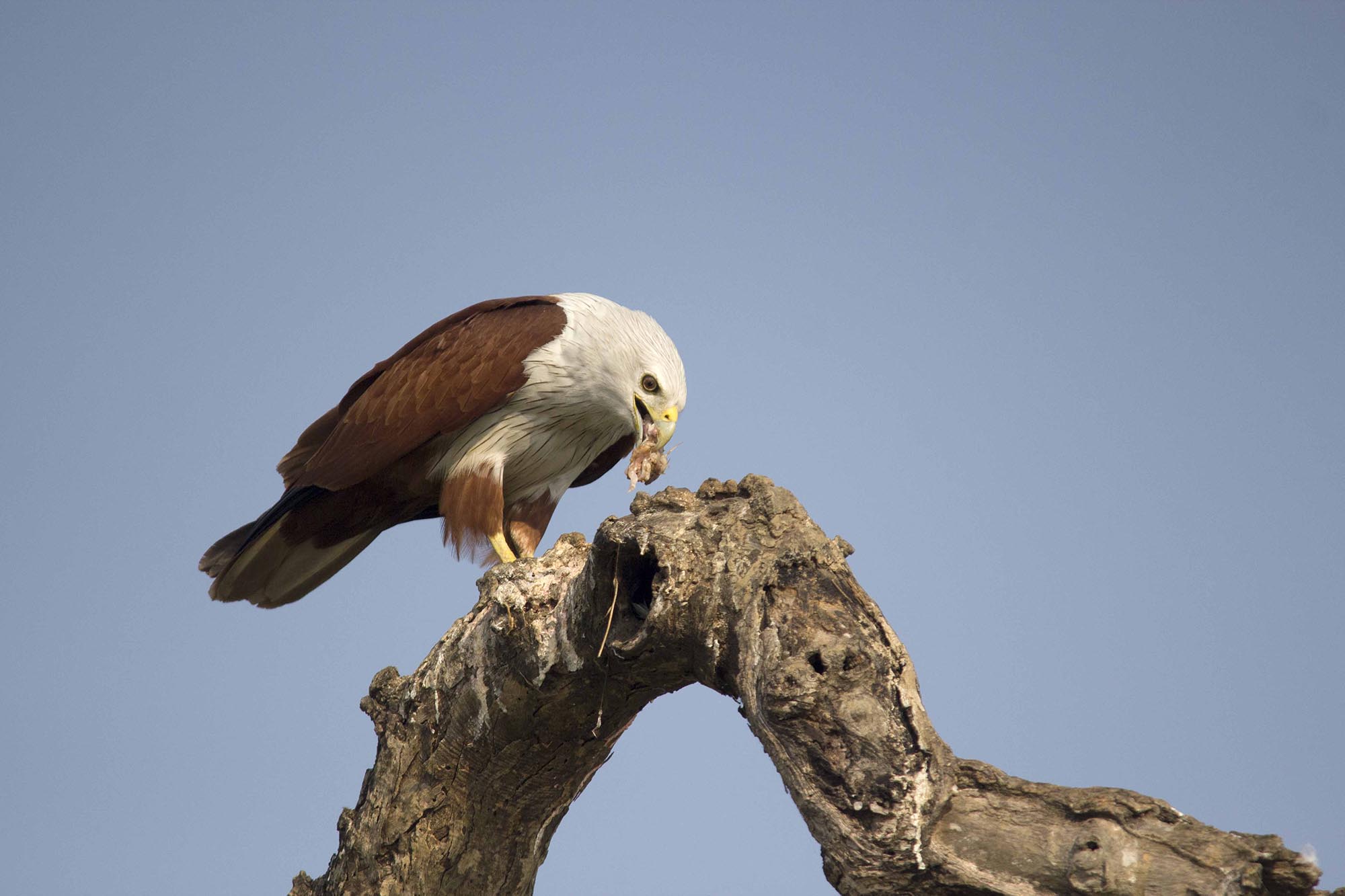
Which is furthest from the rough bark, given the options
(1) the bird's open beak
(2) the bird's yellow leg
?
(1) the bird's open beak

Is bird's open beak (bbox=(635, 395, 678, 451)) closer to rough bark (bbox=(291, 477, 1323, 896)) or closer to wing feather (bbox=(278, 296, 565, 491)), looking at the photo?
wing feather (bbox=(278, 296, 565, 491))

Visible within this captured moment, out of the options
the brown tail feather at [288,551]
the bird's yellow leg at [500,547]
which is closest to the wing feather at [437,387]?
the brown tail feather at [288,551]

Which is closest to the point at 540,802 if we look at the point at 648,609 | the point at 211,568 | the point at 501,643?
the point at 501,643

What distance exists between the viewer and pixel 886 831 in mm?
2832

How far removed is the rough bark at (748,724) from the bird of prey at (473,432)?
1.66m

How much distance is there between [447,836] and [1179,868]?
2686mm

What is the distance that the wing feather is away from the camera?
5.93 m

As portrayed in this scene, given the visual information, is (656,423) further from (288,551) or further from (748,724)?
(748,724)

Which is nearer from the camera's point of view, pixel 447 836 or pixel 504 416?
pixel 447 836

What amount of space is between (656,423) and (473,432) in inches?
Result: 37.8

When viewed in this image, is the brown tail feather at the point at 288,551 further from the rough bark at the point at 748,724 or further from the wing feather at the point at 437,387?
the rough bark at the point at 748,724

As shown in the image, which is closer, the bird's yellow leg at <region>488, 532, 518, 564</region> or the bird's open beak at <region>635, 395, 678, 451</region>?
the bird's open beak at <region>635, 395, 678, 451</region>

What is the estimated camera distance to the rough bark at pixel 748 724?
107 inches

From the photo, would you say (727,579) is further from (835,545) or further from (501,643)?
(501,643)
